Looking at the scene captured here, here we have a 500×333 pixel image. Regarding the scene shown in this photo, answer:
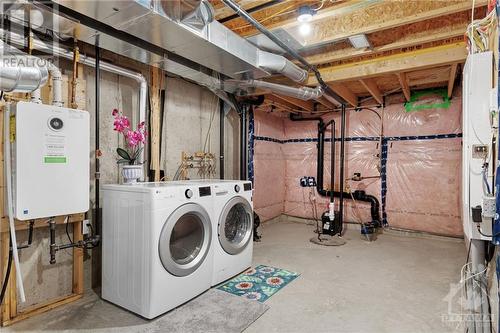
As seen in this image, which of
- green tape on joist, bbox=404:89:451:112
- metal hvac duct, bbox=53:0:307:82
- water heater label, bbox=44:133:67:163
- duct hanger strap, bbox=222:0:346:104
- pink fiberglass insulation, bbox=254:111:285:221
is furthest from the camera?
pink fiberglass insulation, bbox=254:111:285:221

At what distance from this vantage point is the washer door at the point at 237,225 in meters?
2.73

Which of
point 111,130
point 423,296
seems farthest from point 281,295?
point 111,130

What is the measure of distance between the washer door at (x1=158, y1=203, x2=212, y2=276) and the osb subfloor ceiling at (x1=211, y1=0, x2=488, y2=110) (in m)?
1.69

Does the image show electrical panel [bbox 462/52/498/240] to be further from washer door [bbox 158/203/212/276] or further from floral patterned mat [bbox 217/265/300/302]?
washer door [bbox 158/203/212/276]

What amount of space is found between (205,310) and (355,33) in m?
2.62

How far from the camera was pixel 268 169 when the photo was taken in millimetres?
5211

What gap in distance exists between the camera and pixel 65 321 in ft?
6.68

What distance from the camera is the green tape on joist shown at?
4.15m

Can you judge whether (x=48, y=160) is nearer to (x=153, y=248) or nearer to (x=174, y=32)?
(x=153, y=248)

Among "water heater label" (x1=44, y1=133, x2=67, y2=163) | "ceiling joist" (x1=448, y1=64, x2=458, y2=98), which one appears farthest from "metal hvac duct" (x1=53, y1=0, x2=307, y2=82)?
"ceiling joist" (x1=448, y1=64, x2=458, y2=98)

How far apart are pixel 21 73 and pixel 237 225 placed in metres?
2.20

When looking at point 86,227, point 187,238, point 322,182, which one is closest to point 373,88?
point 322,182

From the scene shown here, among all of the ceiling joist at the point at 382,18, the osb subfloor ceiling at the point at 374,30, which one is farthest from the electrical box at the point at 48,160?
the ceiling joist at the point at 382,18

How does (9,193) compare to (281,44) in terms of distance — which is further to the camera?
Result: (281,44)
